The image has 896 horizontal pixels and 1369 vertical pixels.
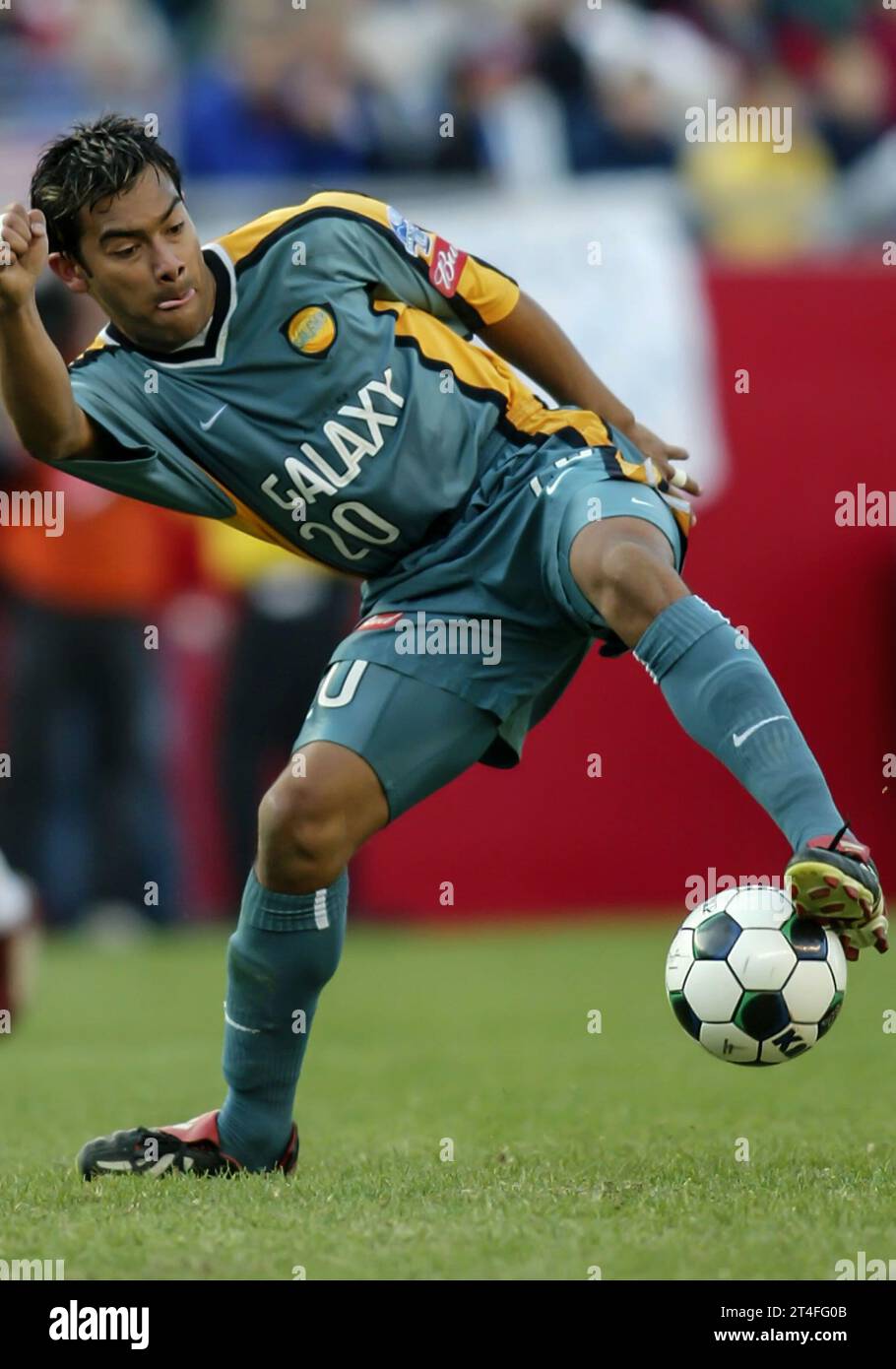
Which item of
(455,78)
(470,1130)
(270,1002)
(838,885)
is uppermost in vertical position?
(455,78)

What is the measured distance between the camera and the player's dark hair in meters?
4.25

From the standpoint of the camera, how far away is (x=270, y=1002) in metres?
4.48

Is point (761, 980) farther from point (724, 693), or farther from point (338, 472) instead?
point (338, 472)

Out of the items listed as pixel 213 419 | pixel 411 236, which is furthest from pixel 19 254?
pixel 411 236

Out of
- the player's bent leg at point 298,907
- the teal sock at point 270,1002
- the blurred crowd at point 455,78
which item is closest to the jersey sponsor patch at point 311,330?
the player's bent leg at point 298,907

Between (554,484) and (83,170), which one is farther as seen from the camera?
(554,484)

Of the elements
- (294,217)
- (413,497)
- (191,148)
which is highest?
(191,148)

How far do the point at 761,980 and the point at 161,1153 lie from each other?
52.3 inches

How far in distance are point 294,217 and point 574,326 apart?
21.3ft

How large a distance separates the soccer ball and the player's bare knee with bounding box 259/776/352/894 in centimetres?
74

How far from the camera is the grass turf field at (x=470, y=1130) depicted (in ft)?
11.5
